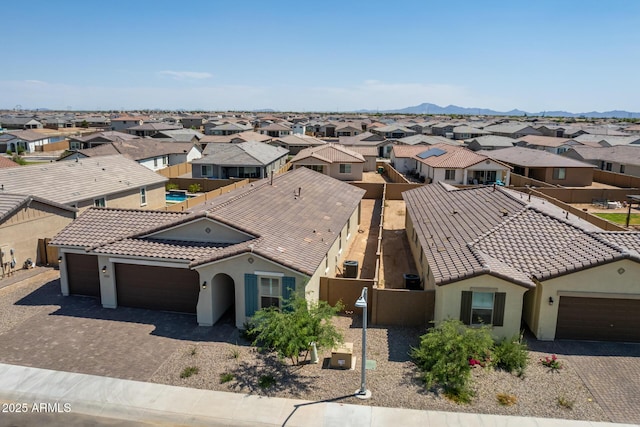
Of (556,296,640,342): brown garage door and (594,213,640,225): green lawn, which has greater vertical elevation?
(556,296,640,342): brown garage door

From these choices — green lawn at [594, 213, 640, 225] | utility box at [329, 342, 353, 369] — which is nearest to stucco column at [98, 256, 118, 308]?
utility box at [329, 342, 353, 369]

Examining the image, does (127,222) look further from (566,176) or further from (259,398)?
(566,176)

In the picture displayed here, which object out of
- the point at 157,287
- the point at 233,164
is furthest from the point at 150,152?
the point at 157,287

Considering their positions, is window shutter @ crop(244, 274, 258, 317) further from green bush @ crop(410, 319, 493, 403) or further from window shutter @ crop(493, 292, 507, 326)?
window shutter @ crop(493, 292, 507, 326)

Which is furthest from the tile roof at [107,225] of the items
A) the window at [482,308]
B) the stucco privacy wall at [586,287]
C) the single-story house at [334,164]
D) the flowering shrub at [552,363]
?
the single-story house at [334,164]

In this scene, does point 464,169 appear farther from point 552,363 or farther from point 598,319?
point 552,363

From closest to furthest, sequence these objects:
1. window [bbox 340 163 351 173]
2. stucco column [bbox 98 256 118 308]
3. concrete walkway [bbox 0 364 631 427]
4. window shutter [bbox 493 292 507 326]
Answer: concrete walkway [bbox 0 364 631 427] < window shutter [bbox 493 292 507 326] < stucco column [bbox 98 256 118 308] < window [bbox 340 163 351 173]

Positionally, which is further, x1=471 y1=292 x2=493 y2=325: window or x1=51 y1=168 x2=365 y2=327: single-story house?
x1=51 y1=168 x2=365 y2=327: single-story house
